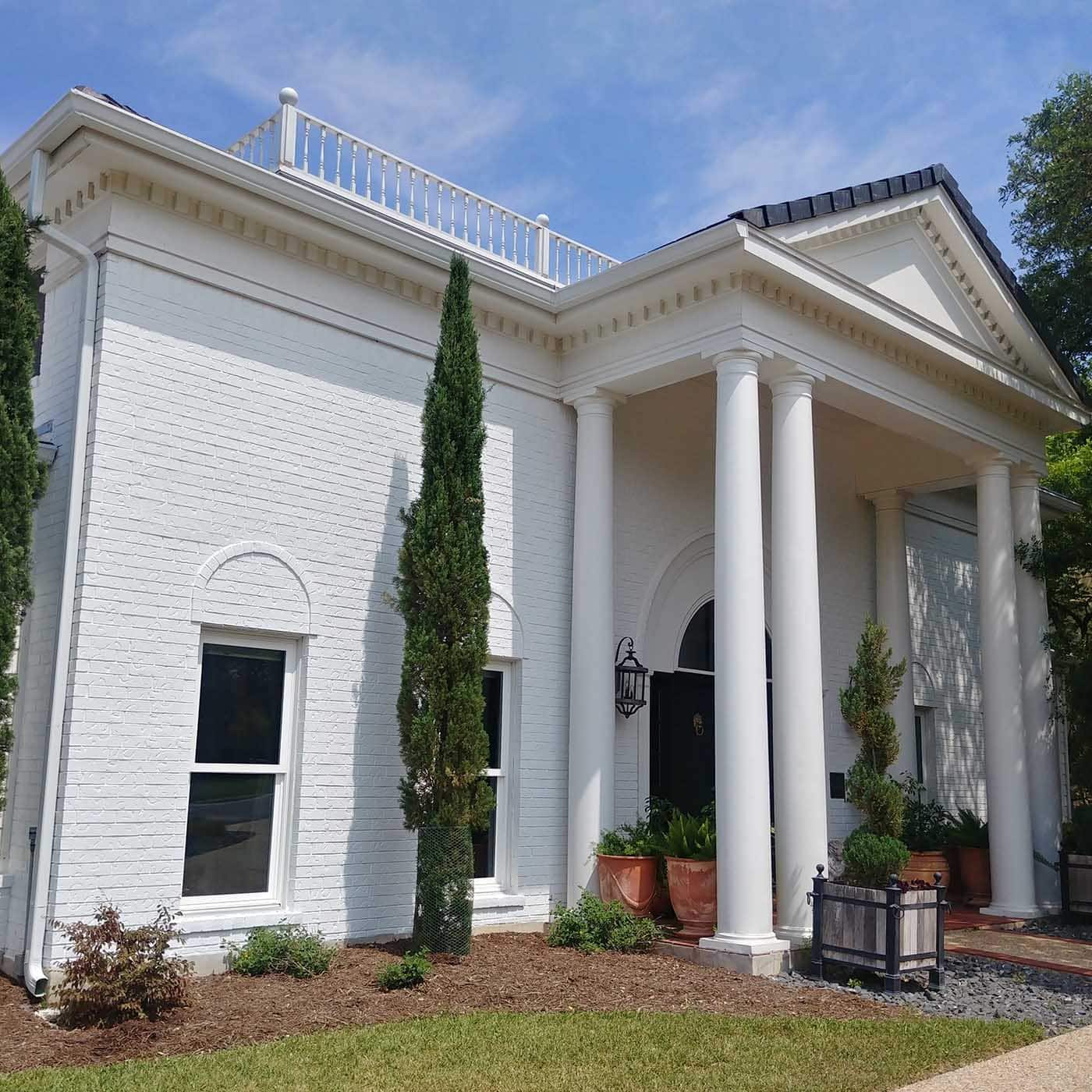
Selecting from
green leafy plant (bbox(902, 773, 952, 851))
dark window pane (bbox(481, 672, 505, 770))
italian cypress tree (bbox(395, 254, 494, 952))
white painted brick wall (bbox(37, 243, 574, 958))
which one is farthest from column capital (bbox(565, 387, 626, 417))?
green leafy plant (bbox(902, 773, 952, 851))

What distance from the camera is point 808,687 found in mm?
10250

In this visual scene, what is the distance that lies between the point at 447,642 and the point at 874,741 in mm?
3734

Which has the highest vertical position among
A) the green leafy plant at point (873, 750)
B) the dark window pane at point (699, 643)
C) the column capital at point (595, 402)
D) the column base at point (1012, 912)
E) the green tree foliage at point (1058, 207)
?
the green tree foliage at point (1058, 207)

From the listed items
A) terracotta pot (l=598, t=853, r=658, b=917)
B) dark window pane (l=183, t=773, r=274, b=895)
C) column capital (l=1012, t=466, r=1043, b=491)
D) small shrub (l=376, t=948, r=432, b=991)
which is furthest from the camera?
column capital (l=1012, t=466, r=1043, b=491)

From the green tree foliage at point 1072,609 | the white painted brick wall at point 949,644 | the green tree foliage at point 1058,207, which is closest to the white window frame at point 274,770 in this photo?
the green tree foliage at point 1072,609

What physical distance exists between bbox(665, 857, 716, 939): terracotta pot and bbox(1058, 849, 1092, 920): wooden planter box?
5.17 m

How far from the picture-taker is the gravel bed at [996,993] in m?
8.11

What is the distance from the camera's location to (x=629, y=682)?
11.6 metres

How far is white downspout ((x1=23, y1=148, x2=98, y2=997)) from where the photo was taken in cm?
768

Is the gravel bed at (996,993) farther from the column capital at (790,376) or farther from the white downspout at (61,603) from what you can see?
the white downspout at (61,603)

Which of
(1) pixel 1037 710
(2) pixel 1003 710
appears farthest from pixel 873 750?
(1) pixel 1037 710

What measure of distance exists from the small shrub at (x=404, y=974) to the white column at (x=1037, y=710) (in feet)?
26.7

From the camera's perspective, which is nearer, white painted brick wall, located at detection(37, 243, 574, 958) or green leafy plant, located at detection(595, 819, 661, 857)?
white painted brick wall, located at detection(37, 243, 574, 958)

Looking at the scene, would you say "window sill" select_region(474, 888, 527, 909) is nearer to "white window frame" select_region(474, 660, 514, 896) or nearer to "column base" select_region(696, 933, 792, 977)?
"white window frame" select_region(474, 660, 514, 896)
